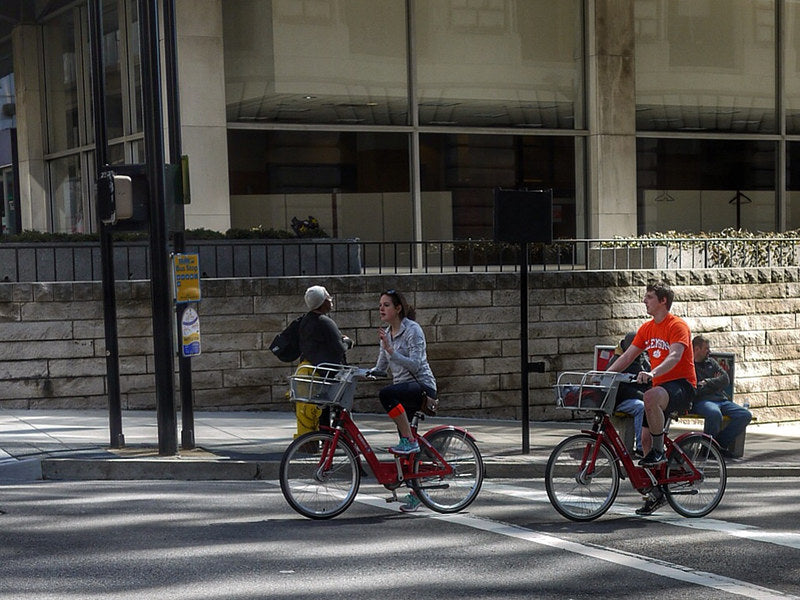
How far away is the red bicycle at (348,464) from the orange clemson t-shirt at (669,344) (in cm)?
155

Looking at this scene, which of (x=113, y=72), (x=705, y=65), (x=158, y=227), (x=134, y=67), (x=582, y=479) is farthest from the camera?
(x=705, y=65)

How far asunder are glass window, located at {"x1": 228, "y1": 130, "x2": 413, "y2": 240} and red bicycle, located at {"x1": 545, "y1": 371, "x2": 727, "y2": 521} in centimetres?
1068

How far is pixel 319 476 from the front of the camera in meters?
8.45

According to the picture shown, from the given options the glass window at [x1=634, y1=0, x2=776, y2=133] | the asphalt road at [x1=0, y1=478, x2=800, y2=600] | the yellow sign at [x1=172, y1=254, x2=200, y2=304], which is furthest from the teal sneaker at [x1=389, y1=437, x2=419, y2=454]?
the glass window at [x1=634, y1=0, x2=776, y2=133]

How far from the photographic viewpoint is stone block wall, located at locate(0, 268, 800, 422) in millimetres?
14234

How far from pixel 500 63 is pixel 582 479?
13.5 meters

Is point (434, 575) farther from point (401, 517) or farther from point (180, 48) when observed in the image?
point (180, 48)

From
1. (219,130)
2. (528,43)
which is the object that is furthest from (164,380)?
(528,43)

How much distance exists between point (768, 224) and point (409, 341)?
1631 cm

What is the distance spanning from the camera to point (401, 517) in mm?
8625

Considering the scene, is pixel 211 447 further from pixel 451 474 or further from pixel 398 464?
pixel 451 474

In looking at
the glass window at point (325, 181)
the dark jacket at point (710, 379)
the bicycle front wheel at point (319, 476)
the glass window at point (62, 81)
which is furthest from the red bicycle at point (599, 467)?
the glass window at point (62, 81)

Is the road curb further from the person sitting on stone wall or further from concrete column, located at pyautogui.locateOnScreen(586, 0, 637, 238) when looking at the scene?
concrete column, located at pyautogui.locateOnScreen(586, 0, 637, 238)

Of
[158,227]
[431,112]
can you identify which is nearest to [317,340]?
[158,227]
